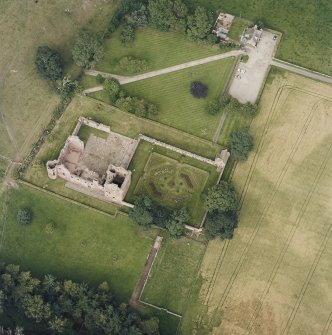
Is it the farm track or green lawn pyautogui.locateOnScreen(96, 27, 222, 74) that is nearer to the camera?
the farm track

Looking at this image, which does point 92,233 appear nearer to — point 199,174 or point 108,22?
point 199,174

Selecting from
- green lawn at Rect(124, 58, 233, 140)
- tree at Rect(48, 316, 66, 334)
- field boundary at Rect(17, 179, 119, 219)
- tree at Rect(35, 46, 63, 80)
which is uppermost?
green lawn at Rect(124, 58, 233, 140)

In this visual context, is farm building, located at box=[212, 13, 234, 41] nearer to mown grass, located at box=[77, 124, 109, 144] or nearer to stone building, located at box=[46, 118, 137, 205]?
stone building, located at box=[46, 118, 137, 205]

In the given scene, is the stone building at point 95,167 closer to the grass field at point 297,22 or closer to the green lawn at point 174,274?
the green lawn at point 174,274

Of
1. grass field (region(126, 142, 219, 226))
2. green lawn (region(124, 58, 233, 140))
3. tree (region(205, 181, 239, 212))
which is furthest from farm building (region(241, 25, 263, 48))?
tree (region(205, 181, 239, 212))

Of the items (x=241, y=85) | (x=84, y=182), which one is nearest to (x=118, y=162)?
(x=84, y=182)

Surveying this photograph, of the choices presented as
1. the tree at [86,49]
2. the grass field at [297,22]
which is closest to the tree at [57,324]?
the tree at [86,49]
